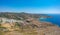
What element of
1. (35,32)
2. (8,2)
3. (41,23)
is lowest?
(35,32)

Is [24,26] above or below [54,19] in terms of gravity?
below

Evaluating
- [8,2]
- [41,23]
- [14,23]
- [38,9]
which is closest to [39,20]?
[41,23]

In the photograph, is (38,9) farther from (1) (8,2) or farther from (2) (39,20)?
(1) (8,2)

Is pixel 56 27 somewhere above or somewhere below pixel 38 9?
below

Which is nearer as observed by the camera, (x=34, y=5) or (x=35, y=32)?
(x=35, y=32)

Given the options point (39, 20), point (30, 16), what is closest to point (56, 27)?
point (39, 20)

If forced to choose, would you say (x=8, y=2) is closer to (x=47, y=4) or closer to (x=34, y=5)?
(x=34, y=5)
